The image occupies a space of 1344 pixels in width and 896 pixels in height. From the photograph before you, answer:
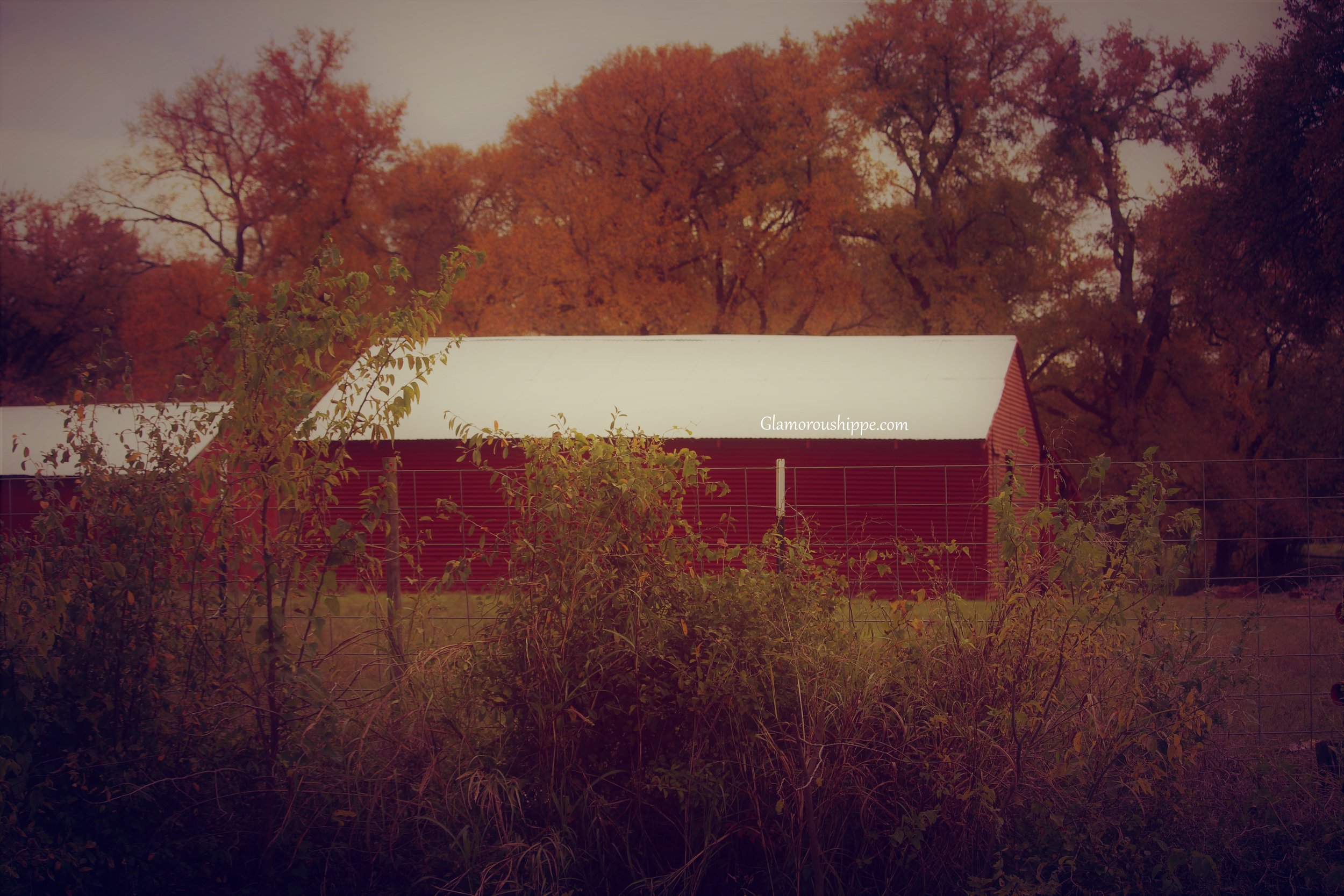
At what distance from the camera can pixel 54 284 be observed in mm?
38312

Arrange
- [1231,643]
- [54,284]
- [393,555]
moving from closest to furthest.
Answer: [393,555] < [1231,643] < [54,284]

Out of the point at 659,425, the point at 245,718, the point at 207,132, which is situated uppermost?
the point at 207,132

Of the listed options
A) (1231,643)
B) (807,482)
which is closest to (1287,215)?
(807,482)

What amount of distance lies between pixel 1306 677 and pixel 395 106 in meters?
32.2

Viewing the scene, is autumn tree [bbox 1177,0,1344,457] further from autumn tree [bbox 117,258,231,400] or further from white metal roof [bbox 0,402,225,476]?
autumn tree [bbox 117,258,231,400]

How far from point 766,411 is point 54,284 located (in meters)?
32.0

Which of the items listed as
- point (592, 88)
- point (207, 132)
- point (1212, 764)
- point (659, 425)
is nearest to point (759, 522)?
point (659, 425)

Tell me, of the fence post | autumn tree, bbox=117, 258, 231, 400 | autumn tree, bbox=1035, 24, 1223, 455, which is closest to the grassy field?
the fence post

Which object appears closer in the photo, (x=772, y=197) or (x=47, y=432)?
(x=47, y=432)

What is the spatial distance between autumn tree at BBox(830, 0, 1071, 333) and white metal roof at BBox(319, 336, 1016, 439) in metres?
11.9

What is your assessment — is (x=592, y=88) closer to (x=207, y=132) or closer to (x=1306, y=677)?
(x=207, y=132)

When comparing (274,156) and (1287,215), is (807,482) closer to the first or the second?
(1287,215)

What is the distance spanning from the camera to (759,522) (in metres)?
16.2

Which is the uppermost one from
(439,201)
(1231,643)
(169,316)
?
(439,201)
